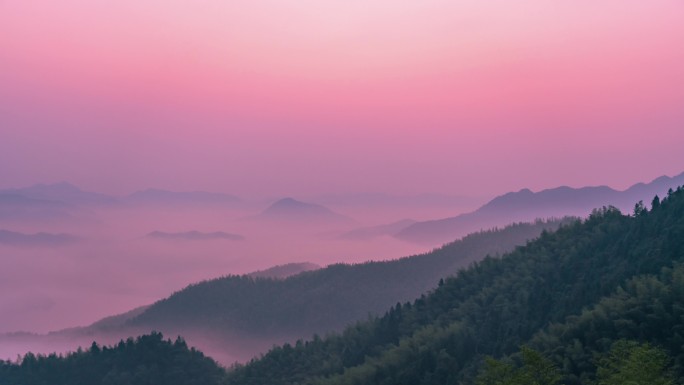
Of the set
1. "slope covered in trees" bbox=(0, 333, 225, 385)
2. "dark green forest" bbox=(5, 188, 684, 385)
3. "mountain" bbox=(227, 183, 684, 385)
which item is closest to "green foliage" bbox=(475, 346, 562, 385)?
"dark green forest" bbox=(5, 188, 684, 385)

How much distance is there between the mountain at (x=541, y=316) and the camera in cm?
6262

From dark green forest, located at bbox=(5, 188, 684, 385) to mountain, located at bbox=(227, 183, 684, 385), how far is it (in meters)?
0.15

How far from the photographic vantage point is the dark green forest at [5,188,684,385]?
5662 centimetres

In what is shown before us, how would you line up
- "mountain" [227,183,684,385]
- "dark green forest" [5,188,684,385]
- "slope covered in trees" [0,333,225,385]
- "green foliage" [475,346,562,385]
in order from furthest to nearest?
"slope covered in trees" [0,333,225,385] < "mountain" [227,183,684,385] < "dark green forest" [5,188,684,385] < "green foliage" [475,346,562,385]

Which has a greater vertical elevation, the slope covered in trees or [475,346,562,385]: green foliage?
the slope covered in trees

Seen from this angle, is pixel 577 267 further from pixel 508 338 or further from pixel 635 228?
pixel 508 338

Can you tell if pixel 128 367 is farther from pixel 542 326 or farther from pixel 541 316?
pixel 542 326

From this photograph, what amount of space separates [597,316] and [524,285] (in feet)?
139

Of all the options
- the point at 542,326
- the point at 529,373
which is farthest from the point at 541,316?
the point at 529,373

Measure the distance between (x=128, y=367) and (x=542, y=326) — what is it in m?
69.7

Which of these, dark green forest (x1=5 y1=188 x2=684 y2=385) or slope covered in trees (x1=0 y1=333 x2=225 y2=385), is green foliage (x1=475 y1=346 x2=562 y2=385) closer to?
dark green forest (x1=5 y1=188 x2=684 y2=385)

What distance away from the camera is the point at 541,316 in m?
92.6

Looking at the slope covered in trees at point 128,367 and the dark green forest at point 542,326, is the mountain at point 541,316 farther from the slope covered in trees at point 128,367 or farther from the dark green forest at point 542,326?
the slope covered in trees at point 128,367

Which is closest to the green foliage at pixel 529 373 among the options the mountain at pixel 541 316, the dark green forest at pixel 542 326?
the dark green forest at pixel 542 326
